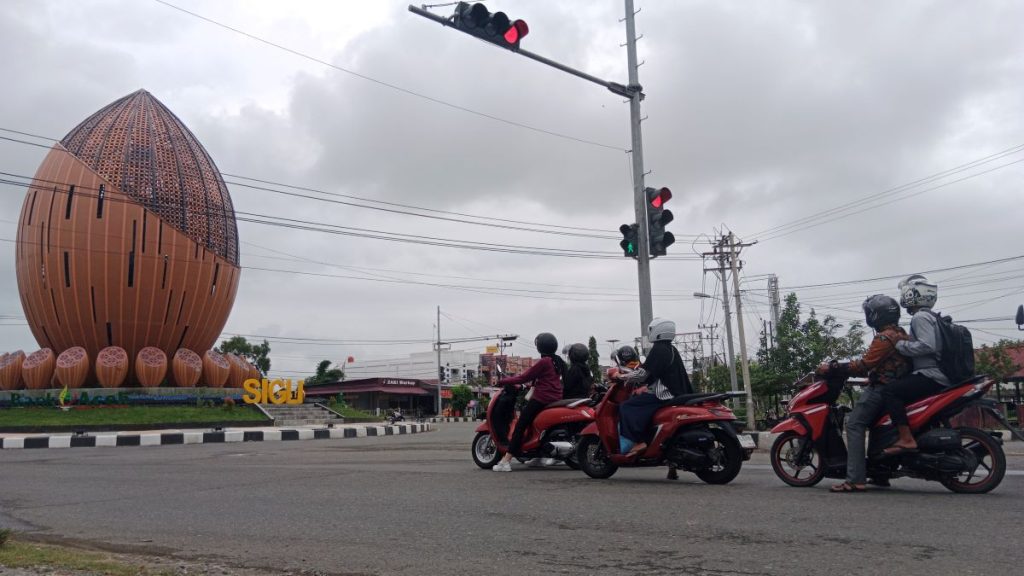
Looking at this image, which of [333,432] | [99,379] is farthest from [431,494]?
[99,379]

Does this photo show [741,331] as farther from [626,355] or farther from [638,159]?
[626,355]

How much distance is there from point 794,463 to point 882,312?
1.33 m

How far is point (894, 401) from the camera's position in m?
5.31

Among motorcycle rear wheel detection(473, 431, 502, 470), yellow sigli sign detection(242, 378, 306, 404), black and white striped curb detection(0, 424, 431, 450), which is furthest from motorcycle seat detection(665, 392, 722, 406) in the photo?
yellow sigli sign detection(242, 378, 306, 404)

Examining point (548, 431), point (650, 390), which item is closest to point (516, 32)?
point (548, 431)

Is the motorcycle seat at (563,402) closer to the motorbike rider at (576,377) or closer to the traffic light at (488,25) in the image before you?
the motorbike rider at (576,377)

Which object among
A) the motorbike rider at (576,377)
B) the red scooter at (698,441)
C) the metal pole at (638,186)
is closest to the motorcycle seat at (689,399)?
the red scooter at (698,441)

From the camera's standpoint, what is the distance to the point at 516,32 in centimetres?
904

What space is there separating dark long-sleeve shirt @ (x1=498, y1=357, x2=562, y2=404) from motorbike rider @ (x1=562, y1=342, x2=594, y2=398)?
402mm

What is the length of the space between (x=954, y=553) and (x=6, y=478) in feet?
29.8

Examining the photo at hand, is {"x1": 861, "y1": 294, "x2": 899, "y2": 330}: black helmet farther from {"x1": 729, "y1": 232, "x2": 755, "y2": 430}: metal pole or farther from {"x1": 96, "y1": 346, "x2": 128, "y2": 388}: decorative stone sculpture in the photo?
{"x1": 96, "y1": 346, "x2": 128, "y2": 388}: decorative stone sculpture

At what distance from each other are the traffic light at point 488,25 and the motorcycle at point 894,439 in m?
5.42

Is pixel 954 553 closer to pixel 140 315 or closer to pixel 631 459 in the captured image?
pixel 631 459

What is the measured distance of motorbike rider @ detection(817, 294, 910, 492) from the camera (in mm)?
5359
